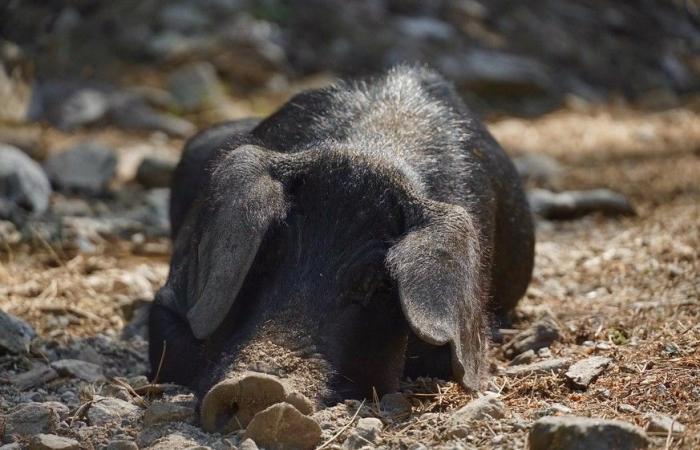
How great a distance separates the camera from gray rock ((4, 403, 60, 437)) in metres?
3.97

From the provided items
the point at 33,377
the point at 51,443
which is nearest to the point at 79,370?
the point at 33,377

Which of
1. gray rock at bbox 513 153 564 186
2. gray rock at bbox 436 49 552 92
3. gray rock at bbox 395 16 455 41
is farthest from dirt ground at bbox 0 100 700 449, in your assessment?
gray rock at bbox 395 16 455 41

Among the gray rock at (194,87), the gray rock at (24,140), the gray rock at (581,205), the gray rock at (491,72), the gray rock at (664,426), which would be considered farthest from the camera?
the gray rock at (491,72)

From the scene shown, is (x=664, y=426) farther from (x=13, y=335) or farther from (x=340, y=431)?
(x=13, y=335)

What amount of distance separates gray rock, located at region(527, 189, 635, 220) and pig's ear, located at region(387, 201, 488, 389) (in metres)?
4.20

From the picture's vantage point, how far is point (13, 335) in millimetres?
5082

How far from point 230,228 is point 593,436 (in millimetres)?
1539

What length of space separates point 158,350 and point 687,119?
9.37m

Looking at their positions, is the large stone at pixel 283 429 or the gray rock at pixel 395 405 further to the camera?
the gray rock at pixel 395 405

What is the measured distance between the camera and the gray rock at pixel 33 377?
15.3ft

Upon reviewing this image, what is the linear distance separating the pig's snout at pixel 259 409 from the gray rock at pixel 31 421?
55 centimetres

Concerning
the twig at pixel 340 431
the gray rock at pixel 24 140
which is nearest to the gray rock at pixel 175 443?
the twig at pixel 340 431

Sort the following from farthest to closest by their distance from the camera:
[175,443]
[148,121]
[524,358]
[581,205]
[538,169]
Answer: [148,121], [538,169], [581,205], [524,358], [175,443]

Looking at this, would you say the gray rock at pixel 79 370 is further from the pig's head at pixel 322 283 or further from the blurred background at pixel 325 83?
the pig's head at pixel 322 283
